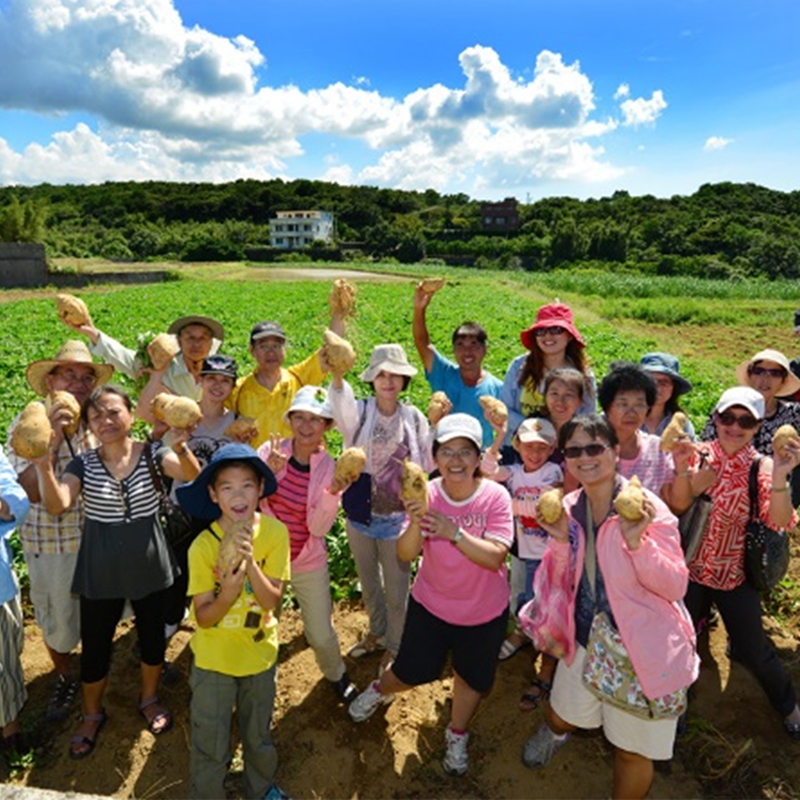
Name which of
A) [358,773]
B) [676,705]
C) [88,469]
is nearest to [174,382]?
[88,469]

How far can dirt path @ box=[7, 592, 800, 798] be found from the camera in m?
3.16

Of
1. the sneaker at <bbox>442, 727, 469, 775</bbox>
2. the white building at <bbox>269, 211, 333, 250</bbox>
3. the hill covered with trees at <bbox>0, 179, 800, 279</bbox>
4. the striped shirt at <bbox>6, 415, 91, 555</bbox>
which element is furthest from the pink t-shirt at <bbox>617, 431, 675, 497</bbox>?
the white building at <bbox>269, 211, 333, 250</bbox>

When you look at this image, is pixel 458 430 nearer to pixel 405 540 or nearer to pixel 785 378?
pixel 405 540

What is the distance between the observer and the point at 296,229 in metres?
99.1

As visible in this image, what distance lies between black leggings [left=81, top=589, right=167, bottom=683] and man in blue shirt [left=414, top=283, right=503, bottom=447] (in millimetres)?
2578

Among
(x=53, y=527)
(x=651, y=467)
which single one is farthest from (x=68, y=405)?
(x=651, y=467)

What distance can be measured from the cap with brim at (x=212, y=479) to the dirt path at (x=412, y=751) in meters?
1.65

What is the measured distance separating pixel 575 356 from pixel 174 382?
3.03 metres

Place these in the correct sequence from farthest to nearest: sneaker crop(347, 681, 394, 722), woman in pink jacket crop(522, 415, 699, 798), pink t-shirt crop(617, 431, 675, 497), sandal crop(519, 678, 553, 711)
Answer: sandal crop(519, 678, 553, 711)
sneaker crop(347, 681, 394, 722)
pink t-shirt crop(617, 431, 675, 497)
woman in pink jacket crop(522, 415, 699, 798)

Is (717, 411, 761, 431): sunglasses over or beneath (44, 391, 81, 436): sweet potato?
over

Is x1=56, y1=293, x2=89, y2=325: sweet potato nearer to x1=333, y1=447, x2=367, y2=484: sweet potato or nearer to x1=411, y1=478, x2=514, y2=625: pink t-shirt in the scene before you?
x1=333, y1=447, x2=367, y2=484: sweet potato

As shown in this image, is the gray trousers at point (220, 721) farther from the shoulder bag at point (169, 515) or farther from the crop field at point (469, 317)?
the crop field at point (469, 317)

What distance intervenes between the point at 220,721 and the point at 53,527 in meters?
1.53

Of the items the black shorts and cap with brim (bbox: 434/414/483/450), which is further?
the black shorts
